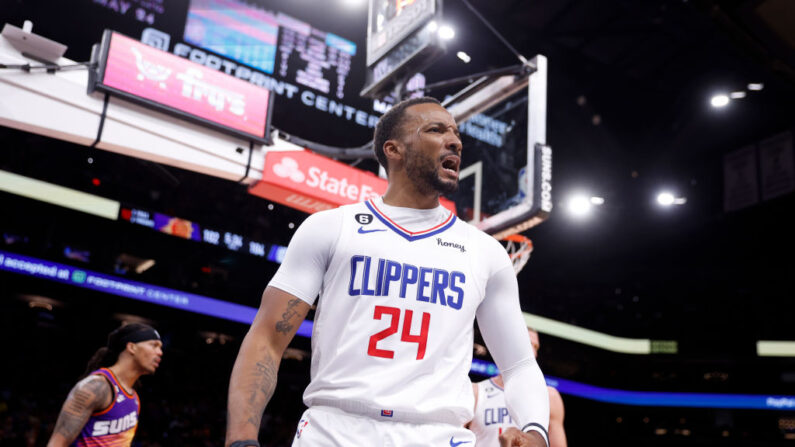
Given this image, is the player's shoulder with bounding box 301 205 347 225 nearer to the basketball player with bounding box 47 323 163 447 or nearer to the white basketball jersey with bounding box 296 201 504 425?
the white basketball jersey with bounding box 296 201 504 425

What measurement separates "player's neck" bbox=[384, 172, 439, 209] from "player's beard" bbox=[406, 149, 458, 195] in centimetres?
2

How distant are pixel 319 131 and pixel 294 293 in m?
9.93

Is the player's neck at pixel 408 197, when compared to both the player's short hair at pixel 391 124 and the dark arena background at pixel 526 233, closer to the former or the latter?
the player's short hair at pixel 391 124

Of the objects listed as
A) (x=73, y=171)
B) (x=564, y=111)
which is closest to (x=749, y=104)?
(x=564, y=111)

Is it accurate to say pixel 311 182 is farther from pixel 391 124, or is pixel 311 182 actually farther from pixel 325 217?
pixel 325 217

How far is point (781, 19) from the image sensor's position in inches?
221

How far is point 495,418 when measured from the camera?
4844mm

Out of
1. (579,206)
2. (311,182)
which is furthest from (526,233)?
(311,182)

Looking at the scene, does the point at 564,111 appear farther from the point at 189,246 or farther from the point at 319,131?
the point at 189,246

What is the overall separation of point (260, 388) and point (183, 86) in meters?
4.86

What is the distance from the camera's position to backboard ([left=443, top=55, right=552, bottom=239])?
19.4ft

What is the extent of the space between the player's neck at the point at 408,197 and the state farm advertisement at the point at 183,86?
422 centimetres


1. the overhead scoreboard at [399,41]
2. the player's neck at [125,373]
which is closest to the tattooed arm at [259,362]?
the player's neck at [125,373]

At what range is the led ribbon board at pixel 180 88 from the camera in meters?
5.82
